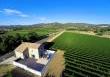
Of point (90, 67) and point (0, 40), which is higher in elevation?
point (0, 40)

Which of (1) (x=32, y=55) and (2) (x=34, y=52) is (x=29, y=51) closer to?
(1) (x=32, y=55)

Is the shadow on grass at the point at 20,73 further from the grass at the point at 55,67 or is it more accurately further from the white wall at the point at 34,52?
the white wall at the point at 34,52

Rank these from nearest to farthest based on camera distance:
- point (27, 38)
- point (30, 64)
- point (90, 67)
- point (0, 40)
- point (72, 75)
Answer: point (72, 75)
point (90, 67)
point (30, 64)
point (0, 40)
point (27, 38)

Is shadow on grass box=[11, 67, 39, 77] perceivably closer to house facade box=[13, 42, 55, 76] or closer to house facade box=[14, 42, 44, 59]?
house facade box=[13, 42, 55, 76]

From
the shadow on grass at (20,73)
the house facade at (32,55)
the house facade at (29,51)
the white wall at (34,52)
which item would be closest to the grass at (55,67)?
the house facade at (32,55)

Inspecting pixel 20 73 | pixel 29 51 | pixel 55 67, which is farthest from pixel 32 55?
pixel 20 73

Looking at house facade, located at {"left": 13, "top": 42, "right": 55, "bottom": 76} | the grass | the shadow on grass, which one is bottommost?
the shadow on grass

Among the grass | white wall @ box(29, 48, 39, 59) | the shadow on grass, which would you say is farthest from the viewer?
white wall @ box(29, 48, 39, 59)

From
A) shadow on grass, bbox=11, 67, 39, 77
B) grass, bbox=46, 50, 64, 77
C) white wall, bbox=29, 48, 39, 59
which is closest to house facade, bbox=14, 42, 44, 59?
white wall, bbox=29, 48, 39, 59

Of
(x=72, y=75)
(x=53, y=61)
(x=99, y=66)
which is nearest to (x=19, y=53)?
(x=53, y=61)

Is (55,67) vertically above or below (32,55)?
below

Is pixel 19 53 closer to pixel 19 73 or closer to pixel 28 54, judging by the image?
pixel 28 54
